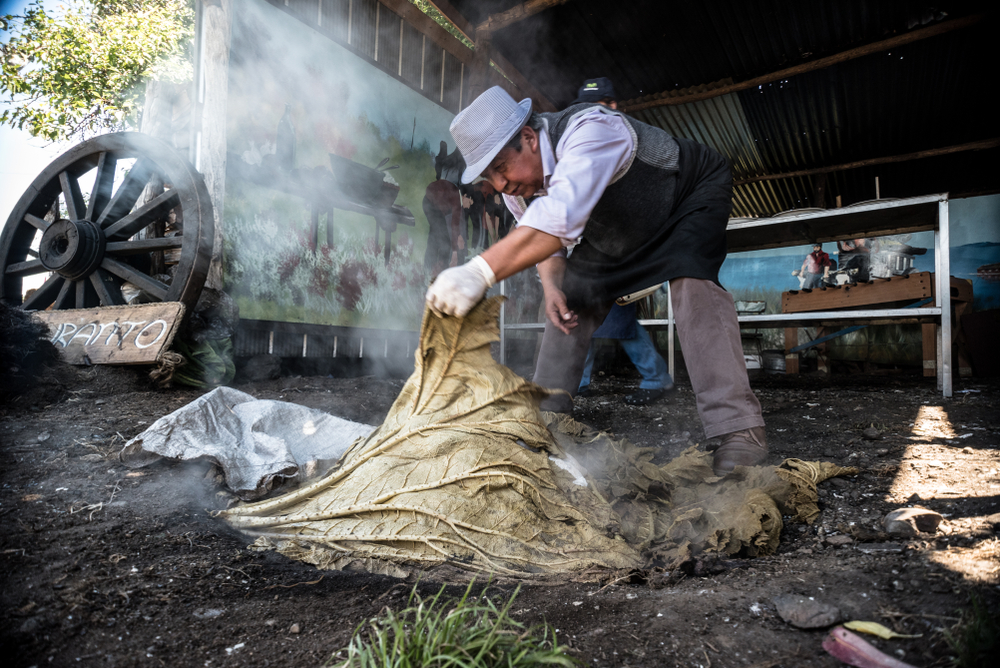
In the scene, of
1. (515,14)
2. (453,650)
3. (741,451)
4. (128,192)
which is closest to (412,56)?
(515,14)

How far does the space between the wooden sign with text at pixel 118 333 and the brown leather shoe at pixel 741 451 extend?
121 inches

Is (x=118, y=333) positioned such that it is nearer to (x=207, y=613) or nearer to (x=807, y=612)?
(x=207, y=613)

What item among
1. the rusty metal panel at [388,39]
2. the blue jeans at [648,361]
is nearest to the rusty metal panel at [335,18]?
the rusty metal panel at [388,39]

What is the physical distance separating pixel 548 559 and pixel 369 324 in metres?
3.82

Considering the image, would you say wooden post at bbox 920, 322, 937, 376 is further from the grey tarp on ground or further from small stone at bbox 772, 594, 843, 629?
the grey tarp on ground

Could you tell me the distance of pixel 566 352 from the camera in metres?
2.59

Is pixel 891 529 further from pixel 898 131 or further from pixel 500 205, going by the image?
pixel 898 131

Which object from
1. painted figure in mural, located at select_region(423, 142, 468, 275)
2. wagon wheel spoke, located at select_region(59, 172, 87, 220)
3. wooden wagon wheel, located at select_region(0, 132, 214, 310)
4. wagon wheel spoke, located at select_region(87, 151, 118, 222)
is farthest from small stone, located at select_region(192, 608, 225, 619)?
painted figure in mural, located at select_region(423, 142, 468, 275)

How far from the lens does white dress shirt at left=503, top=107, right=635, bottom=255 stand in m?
1.60

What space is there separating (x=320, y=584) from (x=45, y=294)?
4063mm

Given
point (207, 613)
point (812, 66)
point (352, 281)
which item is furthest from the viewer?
point (812, 66)

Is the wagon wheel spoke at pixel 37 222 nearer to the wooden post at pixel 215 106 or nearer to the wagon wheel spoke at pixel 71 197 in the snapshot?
the wagon wheel spoke at pixel 71 197

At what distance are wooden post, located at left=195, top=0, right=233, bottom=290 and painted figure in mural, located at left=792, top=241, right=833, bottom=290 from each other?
24.1ft

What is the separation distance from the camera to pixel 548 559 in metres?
1.32
